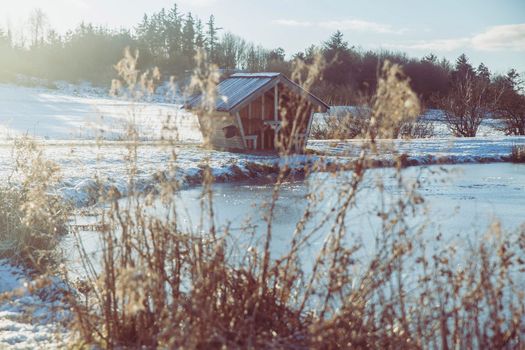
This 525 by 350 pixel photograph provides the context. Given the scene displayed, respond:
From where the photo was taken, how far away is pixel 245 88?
60.5ft

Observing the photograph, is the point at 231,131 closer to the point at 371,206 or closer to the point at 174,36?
the point at 371,206

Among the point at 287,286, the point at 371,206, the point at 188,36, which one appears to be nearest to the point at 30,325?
the point at 287,286

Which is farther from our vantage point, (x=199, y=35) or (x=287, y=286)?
(x=199, y=35)

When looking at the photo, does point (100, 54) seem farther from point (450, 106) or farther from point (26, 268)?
point (26, 268)

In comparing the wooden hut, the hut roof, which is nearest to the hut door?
the wooden hut

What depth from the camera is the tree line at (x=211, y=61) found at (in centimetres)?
3809

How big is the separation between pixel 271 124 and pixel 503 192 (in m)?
8.10

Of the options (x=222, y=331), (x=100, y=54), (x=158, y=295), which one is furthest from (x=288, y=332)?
(x=100, y=54)

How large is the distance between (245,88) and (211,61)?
20.4 metres

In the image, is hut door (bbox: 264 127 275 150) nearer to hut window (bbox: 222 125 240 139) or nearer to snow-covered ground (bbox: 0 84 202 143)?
hut window (bbox: 222 125 240 139)

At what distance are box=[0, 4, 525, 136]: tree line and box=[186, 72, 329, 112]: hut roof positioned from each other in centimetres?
1593

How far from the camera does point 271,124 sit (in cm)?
1912

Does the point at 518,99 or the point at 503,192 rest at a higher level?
the point at 518,99

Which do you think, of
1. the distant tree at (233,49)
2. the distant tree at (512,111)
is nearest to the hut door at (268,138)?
the distant tree at (512,111)
